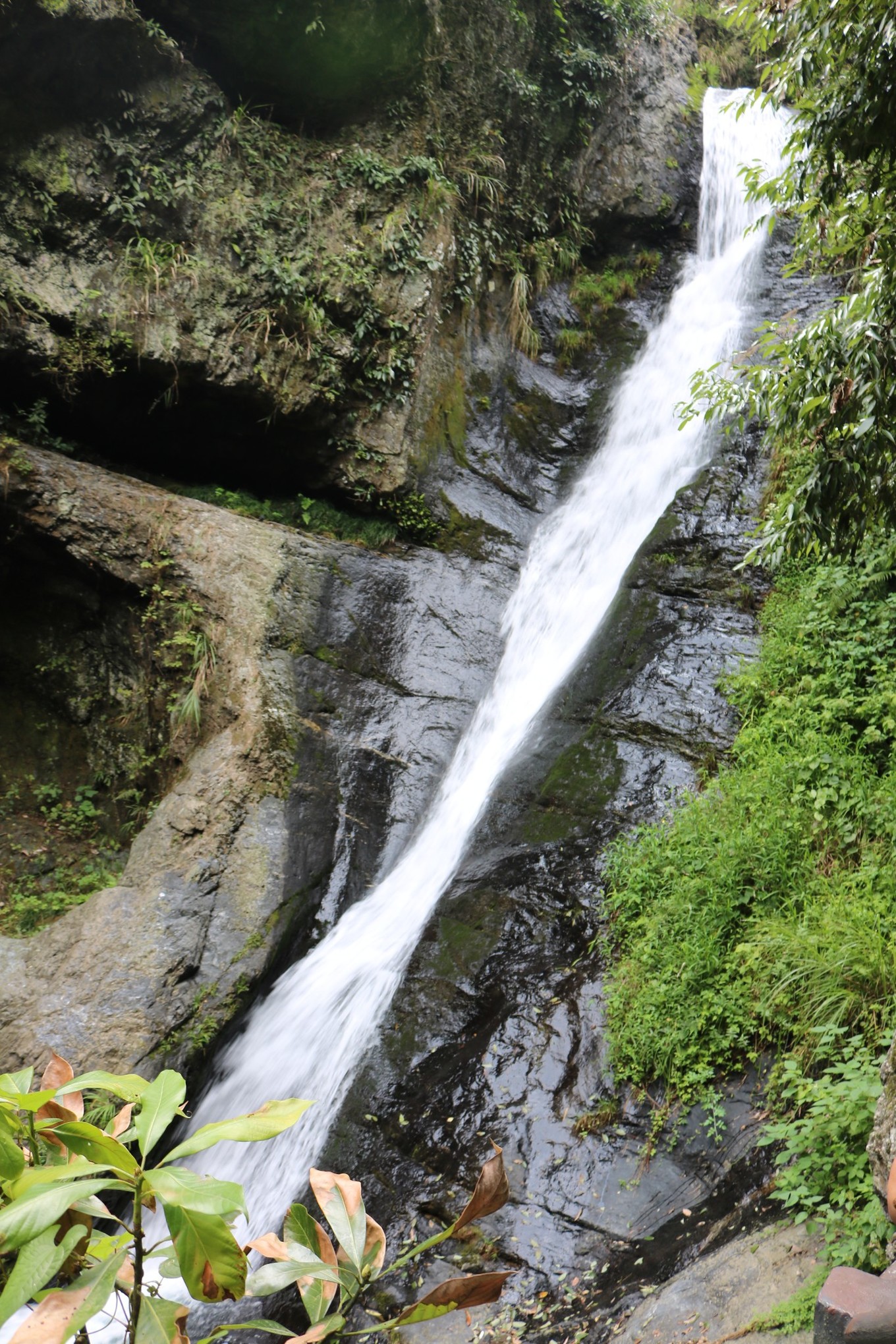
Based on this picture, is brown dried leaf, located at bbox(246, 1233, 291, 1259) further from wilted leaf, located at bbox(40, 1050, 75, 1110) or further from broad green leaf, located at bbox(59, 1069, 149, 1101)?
wilted leaf, located at bbox(40, 1050, 75, 1110)

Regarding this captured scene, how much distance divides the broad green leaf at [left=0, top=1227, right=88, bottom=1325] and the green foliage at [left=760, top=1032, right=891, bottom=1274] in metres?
2.82

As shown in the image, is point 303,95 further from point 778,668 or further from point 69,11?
point 778,668

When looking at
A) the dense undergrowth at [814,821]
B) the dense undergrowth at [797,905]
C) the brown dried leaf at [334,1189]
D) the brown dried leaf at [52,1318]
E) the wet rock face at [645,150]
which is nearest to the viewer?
the brown dried leaf at [52,1318]

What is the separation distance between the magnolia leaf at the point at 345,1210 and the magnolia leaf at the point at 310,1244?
3cm

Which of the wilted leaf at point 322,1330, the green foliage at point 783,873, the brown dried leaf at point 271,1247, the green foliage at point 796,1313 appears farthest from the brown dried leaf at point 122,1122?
the green foliage at point 783,873

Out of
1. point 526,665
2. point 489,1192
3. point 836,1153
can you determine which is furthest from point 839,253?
point 489,1192

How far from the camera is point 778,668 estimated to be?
623 centimetres

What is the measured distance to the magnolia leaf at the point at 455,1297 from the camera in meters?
1.07

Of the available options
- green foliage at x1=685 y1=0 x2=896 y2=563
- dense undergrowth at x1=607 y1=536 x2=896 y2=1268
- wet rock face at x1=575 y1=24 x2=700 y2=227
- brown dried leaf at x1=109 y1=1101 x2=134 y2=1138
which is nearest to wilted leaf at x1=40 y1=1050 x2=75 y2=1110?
brown dried leaf at x1=109 y1=1101 x2=134 y2=1138

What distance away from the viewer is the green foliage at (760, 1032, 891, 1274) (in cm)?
294

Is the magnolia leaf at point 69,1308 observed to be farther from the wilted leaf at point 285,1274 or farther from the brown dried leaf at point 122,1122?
the brown dried leaf at point 122,1122

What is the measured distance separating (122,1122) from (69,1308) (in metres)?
0.41

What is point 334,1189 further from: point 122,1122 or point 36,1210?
point 36,1210

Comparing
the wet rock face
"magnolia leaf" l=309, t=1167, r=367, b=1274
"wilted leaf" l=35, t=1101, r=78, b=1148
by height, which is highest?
the wet rock face
